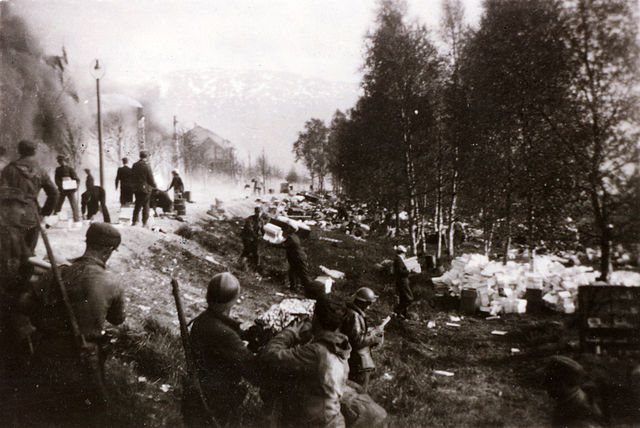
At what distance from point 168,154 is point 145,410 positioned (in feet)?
163

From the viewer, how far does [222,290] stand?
9.50ft

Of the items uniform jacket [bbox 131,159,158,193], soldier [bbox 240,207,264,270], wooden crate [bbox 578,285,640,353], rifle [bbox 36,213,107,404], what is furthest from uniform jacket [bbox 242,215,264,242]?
rifle [bbox 36,213,107,404]

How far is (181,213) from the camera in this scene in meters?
17.3

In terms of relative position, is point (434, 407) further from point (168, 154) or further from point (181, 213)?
point (168, 154)

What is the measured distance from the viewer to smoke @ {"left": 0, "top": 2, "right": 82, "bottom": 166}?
73.2ft

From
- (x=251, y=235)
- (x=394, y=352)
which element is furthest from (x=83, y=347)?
(x=251, y=235)

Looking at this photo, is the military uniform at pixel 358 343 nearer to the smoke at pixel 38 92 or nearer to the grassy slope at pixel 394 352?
the grassy slope at pixel 394 352

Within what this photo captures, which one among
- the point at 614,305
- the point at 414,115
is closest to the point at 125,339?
the point at 614,305

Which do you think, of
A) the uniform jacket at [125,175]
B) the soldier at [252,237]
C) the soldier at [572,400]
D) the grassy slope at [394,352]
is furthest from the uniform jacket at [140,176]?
the soldier at [572,400]

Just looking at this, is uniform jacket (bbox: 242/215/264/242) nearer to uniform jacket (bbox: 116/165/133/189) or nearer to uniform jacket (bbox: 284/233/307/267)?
uniform jacket (bbox: 284/233/307/267)

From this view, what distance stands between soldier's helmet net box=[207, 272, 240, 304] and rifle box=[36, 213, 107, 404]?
2.94ft

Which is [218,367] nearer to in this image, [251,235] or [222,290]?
[222,290]

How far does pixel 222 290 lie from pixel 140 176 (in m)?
9.72

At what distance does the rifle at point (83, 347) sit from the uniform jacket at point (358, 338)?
2.09 m
